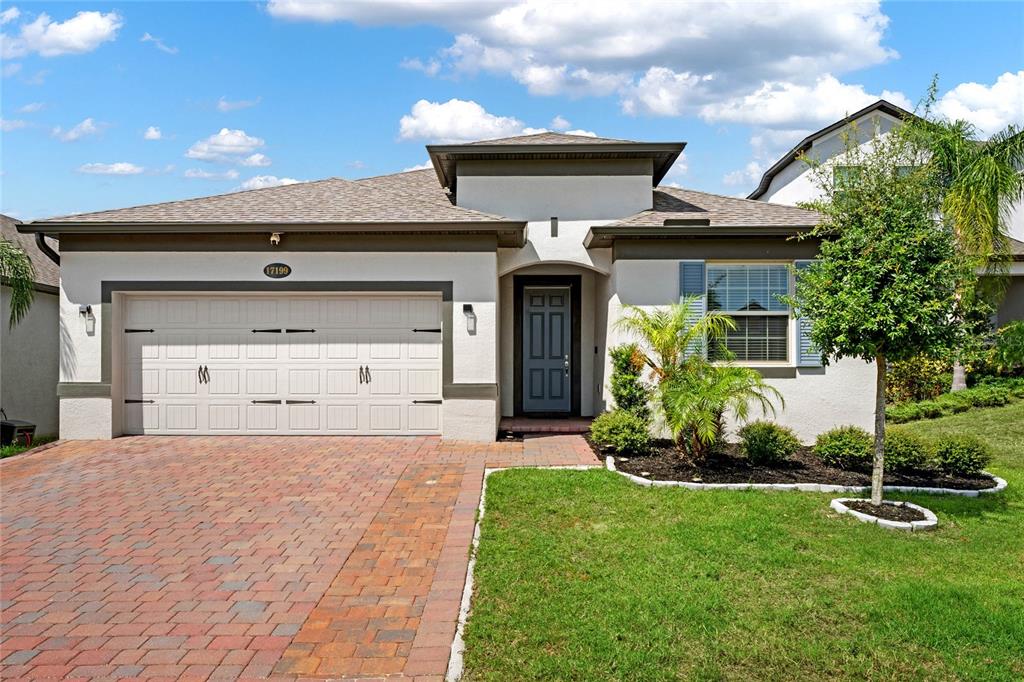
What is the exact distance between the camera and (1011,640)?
13.6ft

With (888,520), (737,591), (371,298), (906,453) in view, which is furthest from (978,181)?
(737,591)

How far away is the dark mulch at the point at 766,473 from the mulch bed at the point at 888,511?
1.10 m

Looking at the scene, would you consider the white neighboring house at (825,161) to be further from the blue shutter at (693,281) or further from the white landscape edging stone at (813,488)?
the white landscape edging stone at (813,488)

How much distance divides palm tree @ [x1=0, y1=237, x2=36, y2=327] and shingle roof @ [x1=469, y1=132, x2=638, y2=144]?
8039mm

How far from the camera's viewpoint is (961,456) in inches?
339

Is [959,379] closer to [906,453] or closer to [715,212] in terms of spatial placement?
[715,212]

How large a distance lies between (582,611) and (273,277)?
326 inches

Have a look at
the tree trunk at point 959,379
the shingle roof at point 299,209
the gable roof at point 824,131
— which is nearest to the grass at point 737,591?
the shingle roof at point 299,209

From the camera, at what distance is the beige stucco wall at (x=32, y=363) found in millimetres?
12094

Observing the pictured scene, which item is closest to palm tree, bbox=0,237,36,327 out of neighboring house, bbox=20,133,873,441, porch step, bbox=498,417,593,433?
neighboring house, bbox=20,133,873,441

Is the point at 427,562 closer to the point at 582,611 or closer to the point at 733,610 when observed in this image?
the point at 582,611

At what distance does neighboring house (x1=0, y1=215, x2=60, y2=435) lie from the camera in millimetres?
12094

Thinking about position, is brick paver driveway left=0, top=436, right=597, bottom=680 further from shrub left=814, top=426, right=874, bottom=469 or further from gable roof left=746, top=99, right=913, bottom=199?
gable roof left=746, top=99, right=913, bottom=199

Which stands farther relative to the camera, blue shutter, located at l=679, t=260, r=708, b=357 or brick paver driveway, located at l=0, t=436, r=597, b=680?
blue shutter, located at l=679, t=260, r=708, b=357
